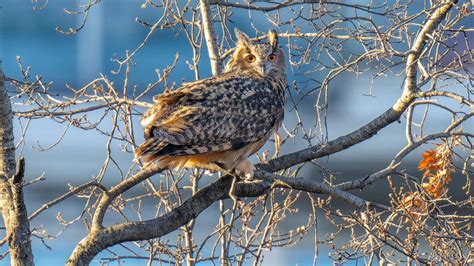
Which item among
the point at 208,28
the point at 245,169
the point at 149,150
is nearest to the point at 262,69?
the point at 208,28

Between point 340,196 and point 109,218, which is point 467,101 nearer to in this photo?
point 340,196

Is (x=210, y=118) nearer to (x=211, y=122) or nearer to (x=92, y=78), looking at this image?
(x=211, y=122)

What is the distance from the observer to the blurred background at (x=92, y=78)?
1081 cm

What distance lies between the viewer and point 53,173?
42.5 ft

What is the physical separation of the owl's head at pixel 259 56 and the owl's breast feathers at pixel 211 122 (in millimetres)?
176

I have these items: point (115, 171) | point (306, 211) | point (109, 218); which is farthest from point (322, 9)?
point (115, 171)

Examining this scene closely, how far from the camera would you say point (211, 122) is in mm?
4332

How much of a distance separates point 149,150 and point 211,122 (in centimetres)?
55

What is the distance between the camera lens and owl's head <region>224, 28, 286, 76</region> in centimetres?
492

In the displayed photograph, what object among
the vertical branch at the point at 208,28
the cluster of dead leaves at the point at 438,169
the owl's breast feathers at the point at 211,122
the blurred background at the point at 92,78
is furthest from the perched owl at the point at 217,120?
the blurred background at the point at 92,78

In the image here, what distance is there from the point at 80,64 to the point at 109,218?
3.04 metres

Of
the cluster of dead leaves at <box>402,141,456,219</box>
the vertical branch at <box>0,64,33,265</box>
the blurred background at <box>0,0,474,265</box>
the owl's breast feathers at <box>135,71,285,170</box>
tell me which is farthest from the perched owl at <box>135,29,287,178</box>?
the blurred background at <box>0,0,474,265</box>

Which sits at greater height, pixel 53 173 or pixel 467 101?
pixel 53 173

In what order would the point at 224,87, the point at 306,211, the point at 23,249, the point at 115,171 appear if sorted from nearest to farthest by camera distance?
1. the point at 23,249
2. the point at 224,87
3. the point at 306,211
4. the point at 115,171
